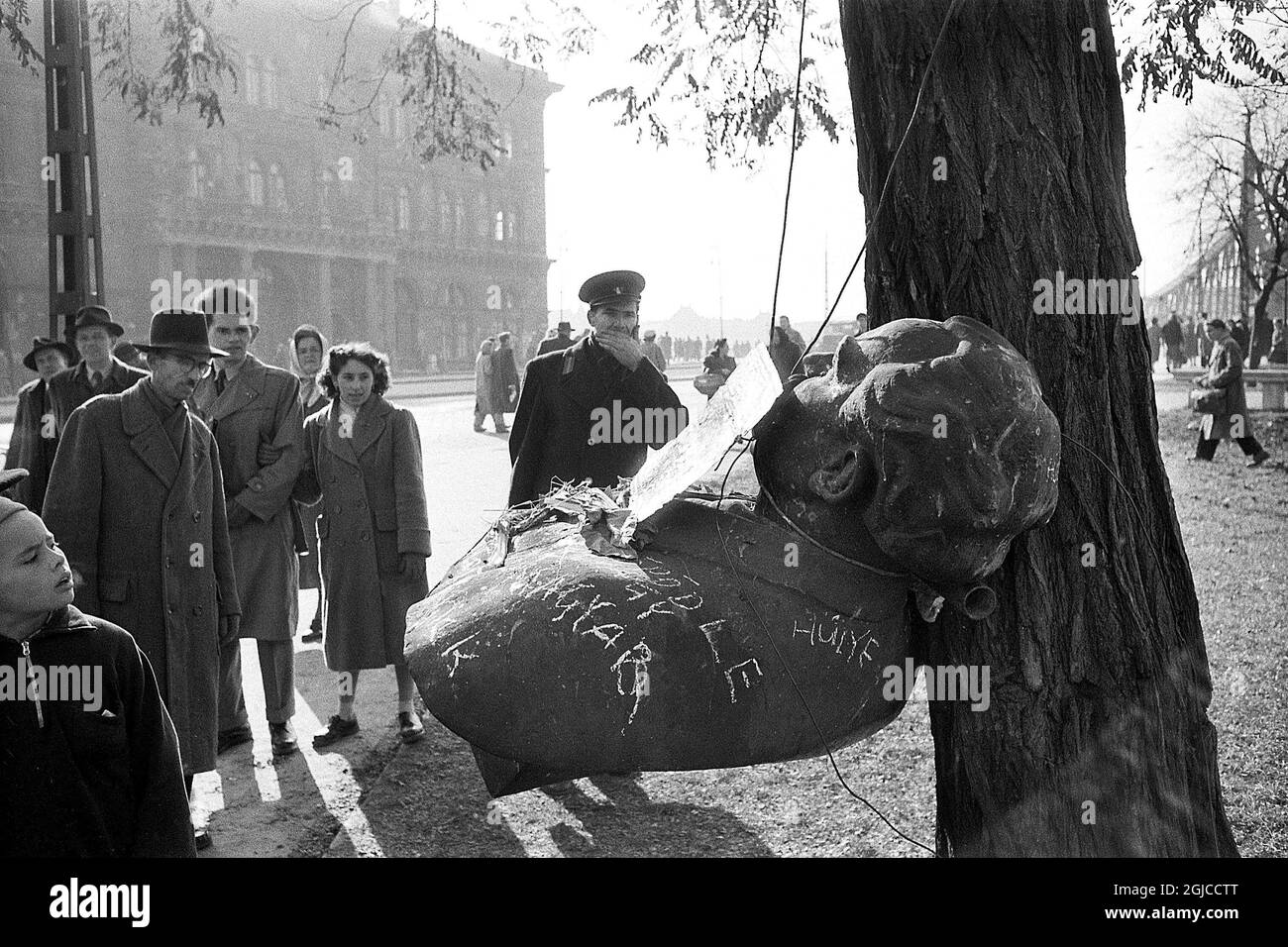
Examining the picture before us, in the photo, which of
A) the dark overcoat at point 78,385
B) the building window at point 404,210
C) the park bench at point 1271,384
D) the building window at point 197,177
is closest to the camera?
the dark overcoat at point 78,385

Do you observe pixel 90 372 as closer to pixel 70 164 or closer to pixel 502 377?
pixel 70 164

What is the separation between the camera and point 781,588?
206cm

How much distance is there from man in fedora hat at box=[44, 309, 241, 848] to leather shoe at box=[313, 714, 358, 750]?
3.44ft

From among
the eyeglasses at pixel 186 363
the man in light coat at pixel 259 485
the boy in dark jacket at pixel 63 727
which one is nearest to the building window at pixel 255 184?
the man in light coat at pixel 259 485

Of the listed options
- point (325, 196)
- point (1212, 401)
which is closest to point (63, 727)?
point (1212, 401)

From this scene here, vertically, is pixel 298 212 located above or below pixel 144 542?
above

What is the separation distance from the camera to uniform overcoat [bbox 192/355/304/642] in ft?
17.5

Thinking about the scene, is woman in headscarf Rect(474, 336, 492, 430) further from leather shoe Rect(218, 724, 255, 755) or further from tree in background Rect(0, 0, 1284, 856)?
tree in background Rect(0, 0, 1284, 856)

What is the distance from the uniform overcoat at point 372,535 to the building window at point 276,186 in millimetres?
40843

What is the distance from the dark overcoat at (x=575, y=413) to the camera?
5.00m

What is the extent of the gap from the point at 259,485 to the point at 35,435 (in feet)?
5.04

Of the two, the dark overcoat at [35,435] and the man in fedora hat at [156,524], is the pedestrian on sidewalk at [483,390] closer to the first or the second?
the dark overcoat at [35,435]

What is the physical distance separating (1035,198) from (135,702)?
2.24 metres
